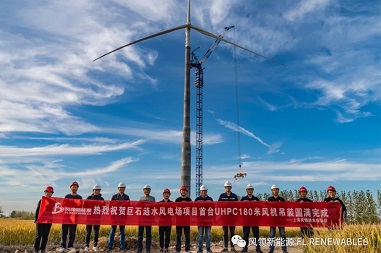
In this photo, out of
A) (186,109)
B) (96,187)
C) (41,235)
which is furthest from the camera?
(186,109)

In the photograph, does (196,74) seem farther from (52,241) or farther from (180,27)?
(52,241)

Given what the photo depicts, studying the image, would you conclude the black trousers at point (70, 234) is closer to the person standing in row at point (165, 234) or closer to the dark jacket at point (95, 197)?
the dark jacket at point (95, 197)

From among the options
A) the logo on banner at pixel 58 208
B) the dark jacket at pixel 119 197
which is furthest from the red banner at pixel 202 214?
the dark jacket at pixel 119 197

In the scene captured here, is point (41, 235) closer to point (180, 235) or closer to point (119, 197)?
point (119, 197)

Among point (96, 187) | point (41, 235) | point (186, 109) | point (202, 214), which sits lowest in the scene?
point (41, 235)

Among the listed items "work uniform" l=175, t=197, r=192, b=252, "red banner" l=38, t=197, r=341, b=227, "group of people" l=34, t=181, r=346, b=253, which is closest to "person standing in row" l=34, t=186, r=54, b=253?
"group of people" l=34, t=181, r=346, b=253

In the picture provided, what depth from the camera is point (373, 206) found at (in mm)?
68000

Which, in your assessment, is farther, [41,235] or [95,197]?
[95,197]

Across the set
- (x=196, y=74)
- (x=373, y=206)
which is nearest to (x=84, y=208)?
(x=196, y=74)

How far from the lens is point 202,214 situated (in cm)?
1468

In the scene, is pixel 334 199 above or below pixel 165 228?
above

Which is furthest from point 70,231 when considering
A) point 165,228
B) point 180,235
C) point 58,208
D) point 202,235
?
point 202,235

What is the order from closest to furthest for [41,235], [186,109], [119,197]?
[41,235]
[119,197]
[186,109]

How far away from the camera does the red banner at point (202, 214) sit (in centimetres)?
1459
